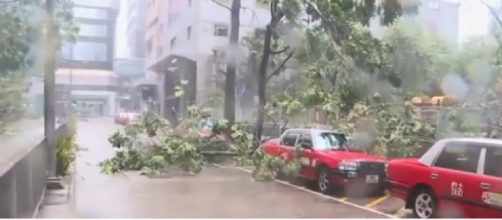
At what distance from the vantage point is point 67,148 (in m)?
2.68

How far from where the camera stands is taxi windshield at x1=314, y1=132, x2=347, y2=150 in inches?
116

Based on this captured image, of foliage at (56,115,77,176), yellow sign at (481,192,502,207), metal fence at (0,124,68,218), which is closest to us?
metal fence at (0,124,68,218)

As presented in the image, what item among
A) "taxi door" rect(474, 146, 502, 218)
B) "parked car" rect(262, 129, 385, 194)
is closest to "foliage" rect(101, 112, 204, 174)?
"parked car" rect(262, 129, 385, 194)

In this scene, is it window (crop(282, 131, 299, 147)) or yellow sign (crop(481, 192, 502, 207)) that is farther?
window (crop(282, 131, 299, 147))

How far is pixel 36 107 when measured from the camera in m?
2.64

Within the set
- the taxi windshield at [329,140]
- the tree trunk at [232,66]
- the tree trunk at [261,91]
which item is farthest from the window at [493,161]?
the tree trunk at [232,66]

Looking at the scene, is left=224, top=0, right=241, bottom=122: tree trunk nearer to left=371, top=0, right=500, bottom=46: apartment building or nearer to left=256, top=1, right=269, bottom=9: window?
left=256, top=1, right=269, bottom=9: window

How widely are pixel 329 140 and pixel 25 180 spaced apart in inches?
57.0

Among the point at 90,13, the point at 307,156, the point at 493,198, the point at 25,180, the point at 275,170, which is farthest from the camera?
the point at 307,156

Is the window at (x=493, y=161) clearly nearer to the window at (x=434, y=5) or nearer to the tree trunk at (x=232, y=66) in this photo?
the window at (x=434, y=5)

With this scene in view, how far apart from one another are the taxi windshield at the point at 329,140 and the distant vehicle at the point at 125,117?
915 mm

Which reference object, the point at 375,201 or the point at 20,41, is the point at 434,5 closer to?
the point at 375,201

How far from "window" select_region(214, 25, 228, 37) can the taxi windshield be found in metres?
0.70

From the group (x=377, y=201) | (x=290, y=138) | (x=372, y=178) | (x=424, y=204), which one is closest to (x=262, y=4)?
(x=290, y=138)
